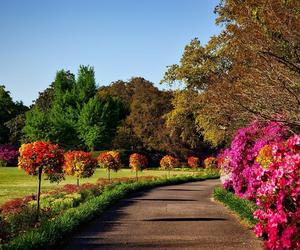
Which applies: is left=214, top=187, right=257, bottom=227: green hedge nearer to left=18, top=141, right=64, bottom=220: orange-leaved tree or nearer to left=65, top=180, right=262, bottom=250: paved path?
left=65, top=180, right=262, bottom=250: paved path

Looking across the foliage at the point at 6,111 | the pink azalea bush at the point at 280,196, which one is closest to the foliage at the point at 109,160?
the pink azalea bush at the point at 280,196

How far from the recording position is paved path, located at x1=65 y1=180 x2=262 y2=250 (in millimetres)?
10182

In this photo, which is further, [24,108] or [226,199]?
[24,108]

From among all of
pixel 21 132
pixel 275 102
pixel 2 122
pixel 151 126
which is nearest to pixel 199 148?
pixel 151 126

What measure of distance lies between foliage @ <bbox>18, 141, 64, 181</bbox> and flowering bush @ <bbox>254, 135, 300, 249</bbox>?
10.3m

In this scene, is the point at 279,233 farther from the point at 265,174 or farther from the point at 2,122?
the point at 2,122

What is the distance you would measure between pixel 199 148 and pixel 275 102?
5638cm

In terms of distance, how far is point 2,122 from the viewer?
77750 millimetres

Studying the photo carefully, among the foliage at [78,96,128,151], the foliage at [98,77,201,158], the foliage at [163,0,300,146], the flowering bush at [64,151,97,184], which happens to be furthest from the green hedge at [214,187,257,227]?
the foliage at [78,96,128,151]

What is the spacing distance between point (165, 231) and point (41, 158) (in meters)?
5.60

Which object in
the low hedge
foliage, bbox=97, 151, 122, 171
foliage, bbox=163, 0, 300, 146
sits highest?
foliage, bbox=163, 0, 300, 146

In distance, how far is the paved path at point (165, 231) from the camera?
33.4 ft

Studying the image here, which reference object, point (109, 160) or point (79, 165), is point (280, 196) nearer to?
point (79, 165)

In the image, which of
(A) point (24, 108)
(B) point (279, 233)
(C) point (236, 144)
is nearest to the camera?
(B) point (279, 233)
